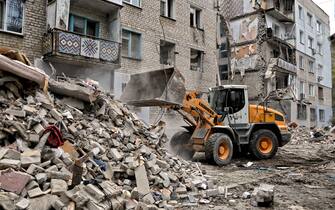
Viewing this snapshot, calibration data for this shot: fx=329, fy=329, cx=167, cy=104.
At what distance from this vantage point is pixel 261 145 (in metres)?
12.7

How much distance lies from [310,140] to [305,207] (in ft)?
59.2

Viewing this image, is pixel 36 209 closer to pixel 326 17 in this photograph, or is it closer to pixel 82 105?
pixel 82 105

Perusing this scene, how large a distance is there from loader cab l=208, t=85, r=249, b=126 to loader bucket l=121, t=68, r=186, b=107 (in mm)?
2368

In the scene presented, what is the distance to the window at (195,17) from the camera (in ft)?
70.1

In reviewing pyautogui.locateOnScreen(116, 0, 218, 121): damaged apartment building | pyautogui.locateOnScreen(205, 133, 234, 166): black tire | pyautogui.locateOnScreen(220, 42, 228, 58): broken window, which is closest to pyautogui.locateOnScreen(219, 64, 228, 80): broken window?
pyautogui.locateOnScreen(220, 42, 228, 58): broken window

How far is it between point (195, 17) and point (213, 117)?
1203cm

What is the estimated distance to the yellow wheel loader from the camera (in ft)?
32.3

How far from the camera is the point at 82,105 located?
8.65 metres

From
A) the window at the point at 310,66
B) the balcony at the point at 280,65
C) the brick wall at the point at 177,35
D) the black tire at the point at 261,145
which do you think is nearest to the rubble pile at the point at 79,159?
the black tire at the point at 261,145

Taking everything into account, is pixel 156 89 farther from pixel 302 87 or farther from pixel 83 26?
pixel 302 87

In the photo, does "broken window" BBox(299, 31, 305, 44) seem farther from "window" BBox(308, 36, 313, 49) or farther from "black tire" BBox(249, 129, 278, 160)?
"black tire" BBox(249, 129, 278, 160)

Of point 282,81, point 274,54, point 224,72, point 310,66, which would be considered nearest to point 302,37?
point 310,66

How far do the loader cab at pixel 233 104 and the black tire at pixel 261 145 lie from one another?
94 centimetres

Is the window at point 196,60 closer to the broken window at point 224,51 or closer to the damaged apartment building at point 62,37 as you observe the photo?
the damaged apartment building at point 62,37
